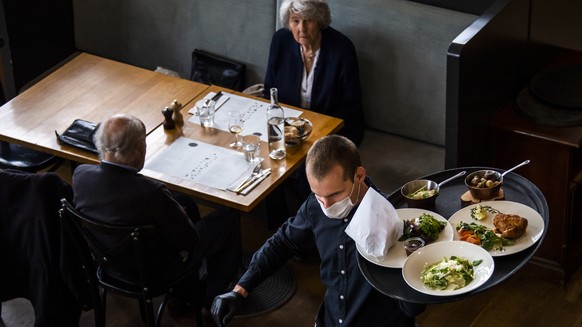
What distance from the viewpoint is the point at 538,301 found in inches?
179

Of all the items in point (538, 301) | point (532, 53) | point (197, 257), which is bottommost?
point (538, 301)

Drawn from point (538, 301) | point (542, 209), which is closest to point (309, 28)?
point (538, 301)

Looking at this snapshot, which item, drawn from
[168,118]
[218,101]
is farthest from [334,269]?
[218,101]

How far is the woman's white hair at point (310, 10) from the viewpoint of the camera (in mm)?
4793

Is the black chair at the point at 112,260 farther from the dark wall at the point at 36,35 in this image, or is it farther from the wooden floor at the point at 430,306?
the dark wall at the point at 36,35

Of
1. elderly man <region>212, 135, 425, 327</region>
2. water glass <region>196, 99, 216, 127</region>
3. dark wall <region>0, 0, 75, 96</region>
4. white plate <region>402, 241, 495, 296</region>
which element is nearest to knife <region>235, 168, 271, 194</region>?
water glass <region>196, 99, 216, 127</region>

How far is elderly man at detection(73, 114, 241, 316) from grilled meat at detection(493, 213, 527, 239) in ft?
4.94

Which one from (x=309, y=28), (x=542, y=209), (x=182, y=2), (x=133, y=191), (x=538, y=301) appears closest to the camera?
(x=542, y=209)

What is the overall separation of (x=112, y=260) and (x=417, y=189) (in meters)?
1.41

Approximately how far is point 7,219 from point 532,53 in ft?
8.32

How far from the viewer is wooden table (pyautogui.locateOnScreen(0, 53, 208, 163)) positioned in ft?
15.4

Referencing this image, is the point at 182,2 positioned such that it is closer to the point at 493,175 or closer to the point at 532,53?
the point at 532,53

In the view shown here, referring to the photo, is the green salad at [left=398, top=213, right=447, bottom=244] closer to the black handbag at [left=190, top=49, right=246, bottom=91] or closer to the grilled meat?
the grilled meat

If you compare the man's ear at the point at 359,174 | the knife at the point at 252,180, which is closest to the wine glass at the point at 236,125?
the knife at the point at 252,180
